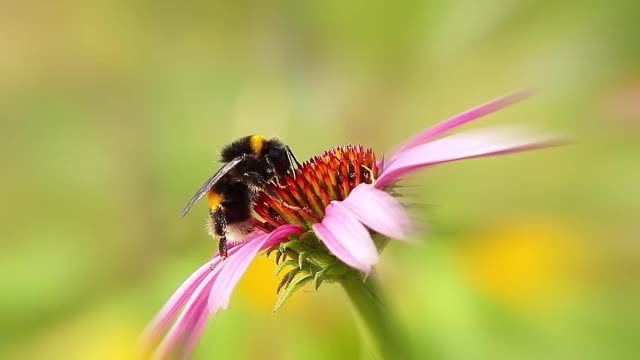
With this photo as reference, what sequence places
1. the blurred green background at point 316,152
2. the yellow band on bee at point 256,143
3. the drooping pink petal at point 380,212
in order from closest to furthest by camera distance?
1. the drooping pink petal at point 380,212
2. the yellow band on bee at point 256,143
3. the blurred green background at point 316,152

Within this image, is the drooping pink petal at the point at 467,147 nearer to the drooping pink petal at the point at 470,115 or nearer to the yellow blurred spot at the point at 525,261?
the drooping pink petal at the point at 470,115

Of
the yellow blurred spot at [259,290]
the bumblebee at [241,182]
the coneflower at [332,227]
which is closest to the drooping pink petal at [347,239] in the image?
the coneflower at [332,227]

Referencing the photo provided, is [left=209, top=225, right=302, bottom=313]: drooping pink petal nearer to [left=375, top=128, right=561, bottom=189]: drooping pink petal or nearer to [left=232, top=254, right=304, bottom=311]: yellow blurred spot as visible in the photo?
[left=375, top=128, right=561, bottom=189]: drooping pink petal

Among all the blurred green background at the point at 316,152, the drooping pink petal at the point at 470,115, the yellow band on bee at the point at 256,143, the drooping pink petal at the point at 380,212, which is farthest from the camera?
the blurred green background at the point at 316,152

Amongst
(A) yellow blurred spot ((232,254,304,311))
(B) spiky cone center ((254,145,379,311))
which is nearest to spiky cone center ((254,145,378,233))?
(B) spiky cone center ((254,145,379,311))

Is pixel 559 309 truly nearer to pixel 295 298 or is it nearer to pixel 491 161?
pixel 295 298

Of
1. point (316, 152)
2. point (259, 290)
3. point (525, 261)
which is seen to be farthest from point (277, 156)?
point (316, 152)

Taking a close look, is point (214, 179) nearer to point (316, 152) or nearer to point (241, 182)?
point (241, 182)
